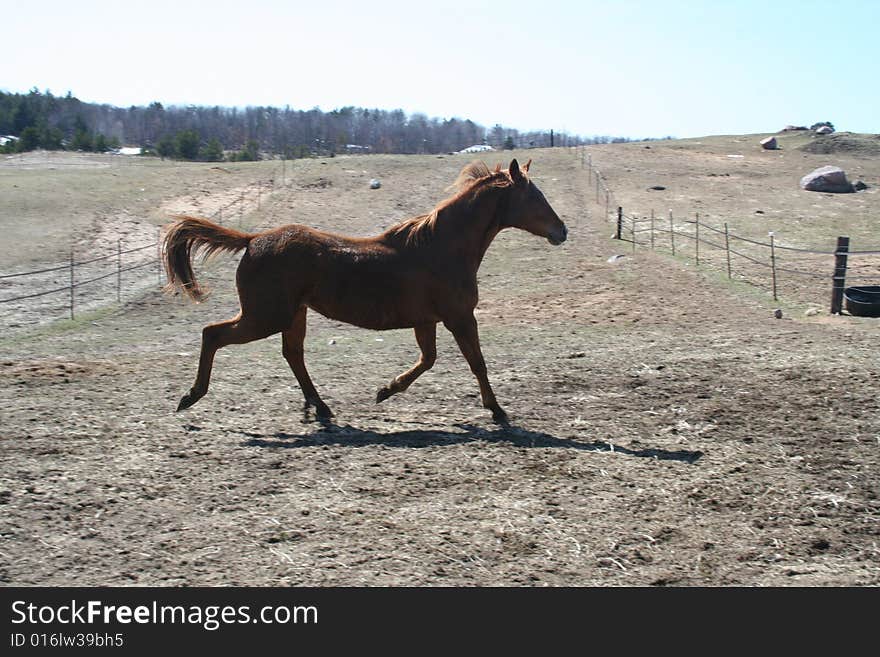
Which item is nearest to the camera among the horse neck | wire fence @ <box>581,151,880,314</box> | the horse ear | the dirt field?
the dirt field

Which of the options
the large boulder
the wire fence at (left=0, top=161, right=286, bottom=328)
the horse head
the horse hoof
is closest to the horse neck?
the horse head

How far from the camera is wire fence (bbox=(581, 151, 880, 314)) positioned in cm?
1641

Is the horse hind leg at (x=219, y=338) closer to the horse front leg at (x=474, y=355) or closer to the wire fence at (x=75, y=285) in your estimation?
the horse front leg at (x=474, y=355)

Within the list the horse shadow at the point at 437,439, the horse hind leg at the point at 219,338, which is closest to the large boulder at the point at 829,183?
the horse shadow at the point at 437,439

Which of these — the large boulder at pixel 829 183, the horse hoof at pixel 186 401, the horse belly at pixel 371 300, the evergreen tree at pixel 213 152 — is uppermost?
the evergreen tree at pixel 213 152

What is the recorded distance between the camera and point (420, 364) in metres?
8.60

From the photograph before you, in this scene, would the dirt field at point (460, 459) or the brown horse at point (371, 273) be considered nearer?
the dirt field at point (460, 459)

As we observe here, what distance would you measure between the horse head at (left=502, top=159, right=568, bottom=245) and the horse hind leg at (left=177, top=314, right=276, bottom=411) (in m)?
2.57

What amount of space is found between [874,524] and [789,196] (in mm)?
31490

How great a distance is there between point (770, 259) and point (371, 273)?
17044 mm

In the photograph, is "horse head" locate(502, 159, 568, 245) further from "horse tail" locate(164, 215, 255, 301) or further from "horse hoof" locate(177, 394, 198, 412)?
"horse hoof" locate(177, 394, 198, 412)

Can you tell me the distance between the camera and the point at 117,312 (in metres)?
16.1

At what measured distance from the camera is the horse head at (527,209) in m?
8.72

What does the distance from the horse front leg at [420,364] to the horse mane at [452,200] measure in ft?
2.77
